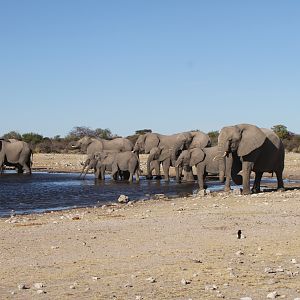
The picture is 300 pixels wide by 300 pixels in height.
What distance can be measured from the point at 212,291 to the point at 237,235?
13.1ft

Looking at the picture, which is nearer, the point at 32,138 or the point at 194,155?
the point at 194,155

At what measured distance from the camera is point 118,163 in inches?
1249

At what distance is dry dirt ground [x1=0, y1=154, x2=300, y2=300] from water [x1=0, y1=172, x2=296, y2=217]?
472cm

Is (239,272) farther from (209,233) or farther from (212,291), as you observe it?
(209,233)

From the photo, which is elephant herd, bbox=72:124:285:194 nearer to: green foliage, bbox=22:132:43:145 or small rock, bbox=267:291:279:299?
small rock, bbox=267:291:279:299

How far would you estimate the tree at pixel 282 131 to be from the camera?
72.6 meters

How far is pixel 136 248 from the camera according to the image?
9891 mm

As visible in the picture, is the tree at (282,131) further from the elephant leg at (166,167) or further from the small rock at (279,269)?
the small rock at (279,269)

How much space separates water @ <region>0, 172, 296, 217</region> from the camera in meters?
19.5

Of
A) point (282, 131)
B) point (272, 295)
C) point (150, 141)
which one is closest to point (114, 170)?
point (150, 141)

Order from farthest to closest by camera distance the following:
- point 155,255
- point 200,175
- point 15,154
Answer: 1. point 15,154
2. point 200,175
3. point 155,255

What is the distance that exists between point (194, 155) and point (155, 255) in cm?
1775

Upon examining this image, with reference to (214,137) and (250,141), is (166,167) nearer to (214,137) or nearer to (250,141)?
(250,141)

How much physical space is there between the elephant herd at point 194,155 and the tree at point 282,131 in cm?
3541
